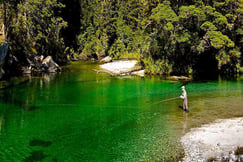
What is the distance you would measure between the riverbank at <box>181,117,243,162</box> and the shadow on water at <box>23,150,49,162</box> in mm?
7107

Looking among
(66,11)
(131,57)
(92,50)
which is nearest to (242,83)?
(131,57)

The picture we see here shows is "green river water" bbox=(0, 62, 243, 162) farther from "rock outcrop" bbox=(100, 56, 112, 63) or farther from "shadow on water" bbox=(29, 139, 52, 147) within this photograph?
"rock outcrop" bbox=(100, 56, 112, 63)

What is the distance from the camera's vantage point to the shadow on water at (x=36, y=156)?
514 inches

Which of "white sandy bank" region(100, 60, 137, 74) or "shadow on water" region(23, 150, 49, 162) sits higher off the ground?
"white sandy bank" region(100, 60, 137, 74)

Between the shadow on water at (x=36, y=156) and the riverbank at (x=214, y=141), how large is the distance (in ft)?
23.3

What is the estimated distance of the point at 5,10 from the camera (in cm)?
4197

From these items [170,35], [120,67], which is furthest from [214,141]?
[120,67]

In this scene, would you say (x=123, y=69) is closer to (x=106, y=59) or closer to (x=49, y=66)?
(x=49, y=66)

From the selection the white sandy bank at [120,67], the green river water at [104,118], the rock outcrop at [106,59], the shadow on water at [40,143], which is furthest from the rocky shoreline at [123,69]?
the shadow on water at [40,143]

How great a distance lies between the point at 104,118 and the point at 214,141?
8450 mm

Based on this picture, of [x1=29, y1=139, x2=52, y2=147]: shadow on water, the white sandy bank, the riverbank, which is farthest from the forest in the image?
[x1=29, y1=139, x2=52, y2=147]: shadow on water

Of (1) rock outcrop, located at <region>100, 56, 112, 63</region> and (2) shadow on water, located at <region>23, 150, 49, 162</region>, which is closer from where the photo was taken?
(2) shadow on water, located at <region>23, 150, 49, 162</region>

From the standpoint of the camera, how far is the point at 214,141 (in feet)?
48.4

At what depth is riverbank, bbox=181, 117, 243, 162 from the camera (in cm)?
1320
